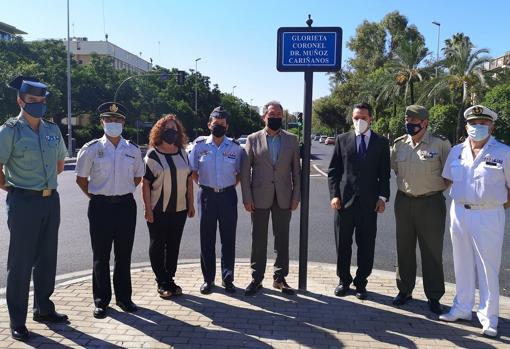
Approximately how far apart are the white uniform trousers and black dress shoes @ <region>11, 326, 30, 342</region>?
3.82 m

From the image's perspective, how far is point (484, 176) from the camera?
432 cm

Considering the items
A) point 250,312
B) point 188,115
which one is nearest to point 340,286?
point 250,312

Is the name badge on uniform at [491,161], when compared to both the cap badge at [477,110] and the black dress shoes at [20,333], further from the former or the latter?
the black dress shoes at [20,333]

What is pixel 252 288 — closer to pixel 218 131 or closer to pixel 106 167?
pixel 218 131

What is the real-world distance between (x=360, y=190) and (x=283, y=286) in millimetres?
1349

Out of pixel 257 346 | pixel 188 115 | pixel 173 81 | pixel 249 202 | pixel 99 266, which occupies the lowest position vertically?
pixel 257 346

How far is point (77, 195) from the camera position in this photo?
1373 cm

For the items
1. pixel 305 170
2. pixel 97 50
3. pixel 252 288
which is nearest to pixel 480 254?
pixel 305 170

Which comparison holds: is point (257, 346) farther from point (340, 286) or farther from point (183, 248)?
point (183, 248)

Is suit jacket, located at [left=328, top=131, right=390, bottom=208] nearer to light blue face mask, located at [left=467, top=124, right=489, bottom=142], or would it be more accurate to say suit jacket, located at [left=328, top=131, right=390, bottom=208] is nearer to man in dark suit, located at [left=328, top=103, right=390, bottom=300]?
man in dark suit, located at [left=328, top=103, right=390, bottom=300]

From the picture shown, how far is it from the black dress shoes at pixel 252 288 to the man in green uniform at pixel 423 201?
1453 mm

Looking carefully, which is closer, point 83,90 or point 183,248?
point 183,248

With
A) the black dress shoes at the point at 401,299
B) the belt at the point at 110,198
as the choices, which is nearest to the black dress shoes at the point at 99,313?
the belt at the point at 110,198

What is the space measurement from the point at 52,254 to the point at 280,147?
2.51 metres
